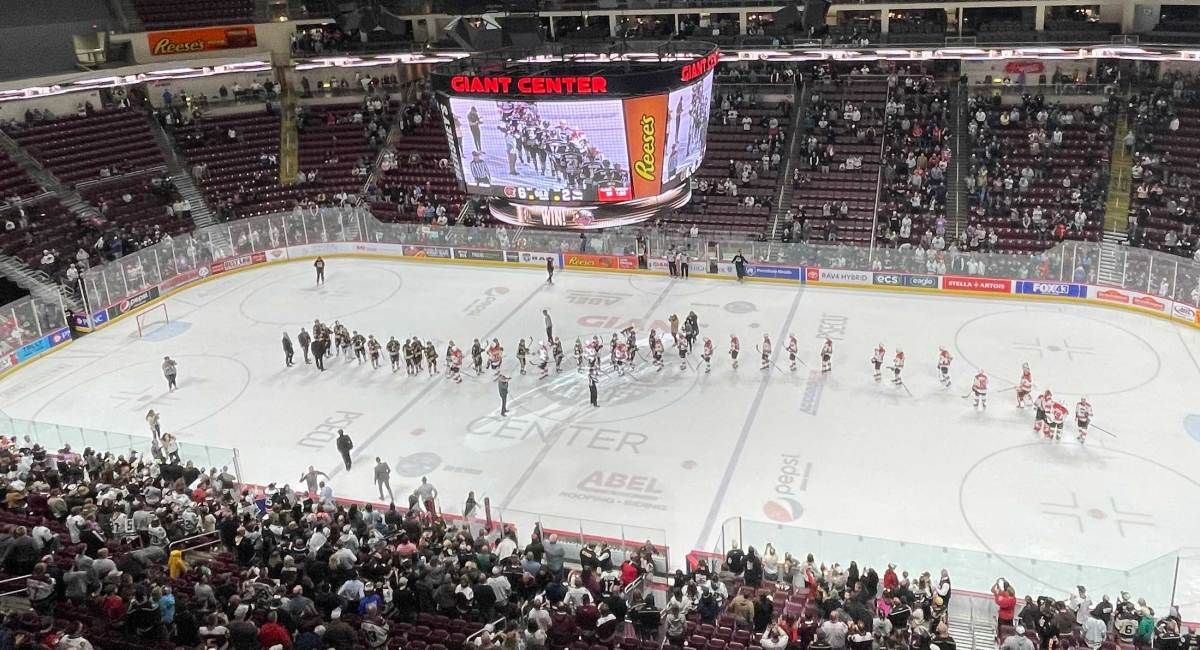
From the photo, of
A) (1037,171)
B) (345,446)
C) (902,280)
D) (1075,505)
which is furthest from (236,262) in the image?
(1075,505)

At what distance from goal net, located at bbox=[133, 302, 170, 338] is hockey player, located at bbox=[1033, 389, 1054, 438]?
26.1m

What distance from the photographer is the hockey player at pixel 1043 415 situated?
22734 mm

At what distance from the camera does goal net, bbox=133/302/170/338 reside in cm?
3247

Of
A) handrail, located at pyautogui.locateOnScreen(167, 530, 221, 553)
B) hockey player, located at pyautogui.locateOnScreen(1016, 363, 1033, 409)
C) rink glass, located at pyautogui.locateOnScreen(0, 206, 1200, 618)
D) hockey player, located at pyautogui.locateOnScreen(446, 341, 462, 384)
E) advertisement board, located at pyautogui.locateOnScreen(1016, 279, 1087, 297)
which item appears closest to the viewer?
rink glass, located at pyautogui.locateOnScreen(0, 206, 1200, 618)

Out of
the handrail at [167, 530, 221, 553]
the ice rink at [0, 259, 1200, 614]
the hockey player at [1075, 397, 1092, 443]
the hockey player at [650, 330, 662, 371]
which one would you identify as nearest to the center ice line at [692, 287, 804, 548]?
the ice rink at [0, 259, 1200, 614]

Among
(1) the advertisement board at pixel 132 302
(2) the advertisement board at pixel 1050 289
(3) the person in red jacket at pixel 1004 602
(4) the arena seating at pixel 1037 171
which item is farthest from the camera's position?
(4) the arena seating at pixel 1037 171

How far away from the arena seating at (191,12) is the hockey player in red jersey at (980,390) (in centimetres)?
3706

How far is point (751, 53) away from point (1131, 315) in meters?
18.1

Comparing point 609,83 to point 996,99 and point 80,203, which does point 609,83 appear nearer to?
point 996,99

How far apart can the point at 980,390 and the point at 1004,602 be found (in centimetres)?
1003

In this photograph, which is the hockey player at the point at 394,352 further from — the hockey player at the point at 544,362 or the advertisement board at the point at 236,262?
the advertisement board at the point at 236,262

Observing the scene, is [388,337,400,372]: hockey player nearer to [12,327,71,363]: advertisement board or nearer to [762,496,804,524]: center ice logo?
[12,327,71,363]: advertisement board

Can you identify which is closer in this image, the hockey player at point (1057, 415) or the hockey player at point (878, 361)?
the hockey player at point (1057, 415)

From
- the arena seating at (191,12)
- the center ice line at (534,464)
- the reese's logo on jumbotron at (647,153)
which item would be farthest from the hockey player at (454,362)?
the arena seating at (191,12)
